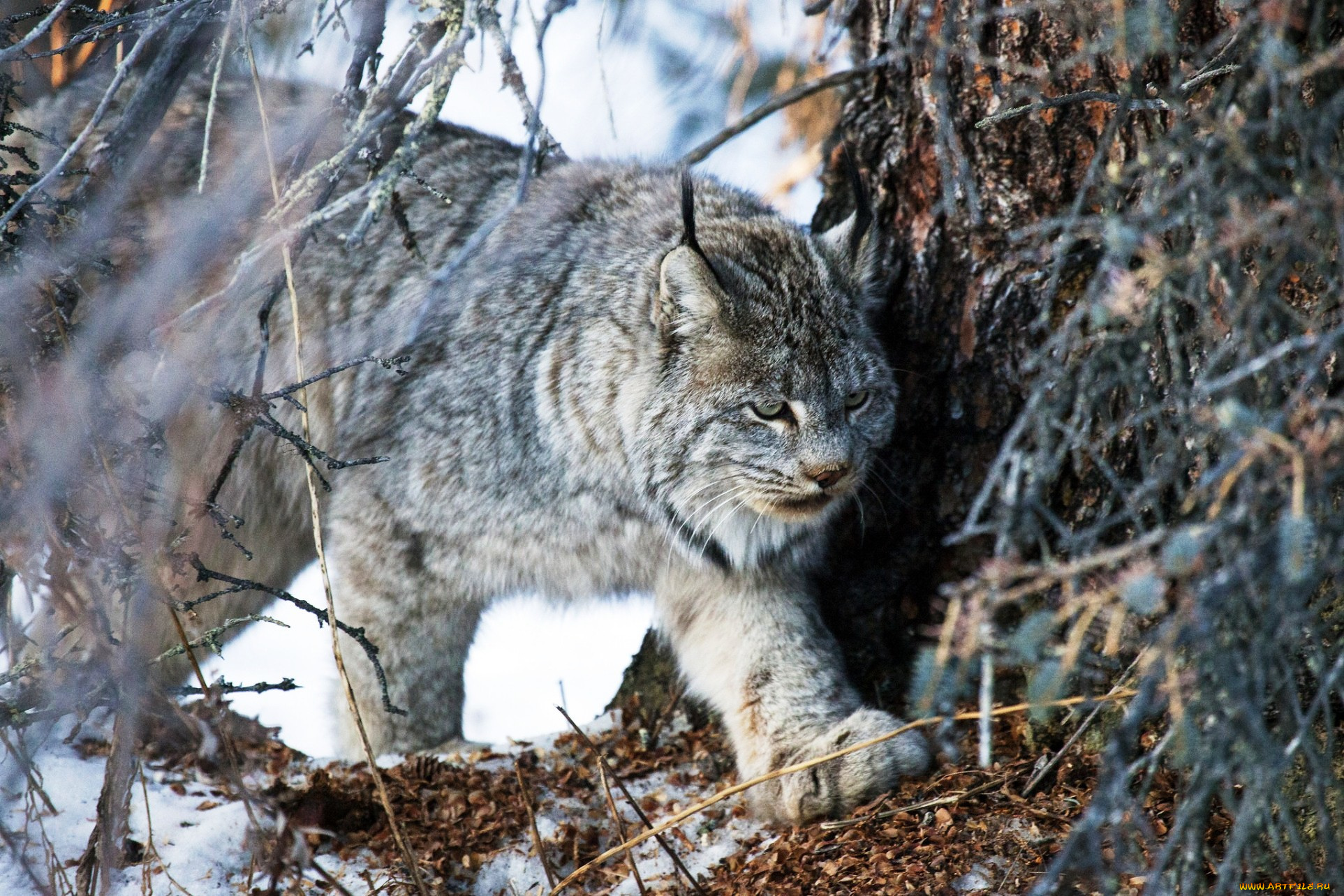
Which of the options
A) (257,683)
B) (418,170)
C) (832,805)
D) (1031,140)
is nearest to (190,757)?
(257,683)

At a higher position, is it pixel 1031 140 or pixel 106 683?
pixel 1031 140

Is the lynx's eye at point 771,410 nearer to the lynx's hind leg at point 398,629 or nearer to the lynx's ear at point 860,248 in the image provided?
the lynx's ear at point 860,248

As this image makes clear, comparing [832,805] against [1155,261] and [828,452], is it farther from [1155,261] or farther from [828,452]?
[1155,261]

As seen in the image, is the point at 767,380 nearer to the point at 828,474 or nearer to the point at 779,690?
the point at 828,474

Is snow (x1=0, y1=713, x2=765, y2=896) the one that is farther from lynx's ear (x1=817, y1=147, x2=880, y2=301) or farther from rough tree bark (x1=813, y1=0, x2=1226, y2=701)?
lynx's ear (x1=817, y1=147, x2=880, y2=301)


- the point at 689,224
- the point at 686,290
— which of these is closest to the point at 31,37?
the point at 689,224

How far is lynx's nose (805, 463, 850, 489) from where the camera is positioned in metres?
2.87

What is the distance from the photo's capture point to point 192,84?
3.83m

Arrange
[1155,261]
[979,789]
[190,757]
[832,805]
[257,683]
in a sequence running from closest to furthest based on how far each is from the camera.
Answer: [1155,261] < [257,683] < [979,789] < [832,805] < [190,757]

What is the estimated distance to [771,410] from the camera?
115 inches

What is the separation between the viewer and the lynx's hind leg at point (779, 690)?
279 centimetres

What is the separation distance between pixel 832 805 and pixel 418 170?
241 cm

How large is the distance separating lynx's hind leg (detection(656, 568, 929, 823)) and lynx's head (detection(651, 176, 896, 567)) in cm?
30

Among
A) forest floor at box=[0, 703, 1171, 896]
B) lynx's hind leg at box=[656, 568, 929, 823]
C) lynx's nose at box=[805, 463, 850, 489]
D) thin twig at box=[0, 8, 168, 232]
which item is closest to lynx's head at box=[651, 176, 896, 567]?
lynx's nose at box=[805, 463, 850, 489]
